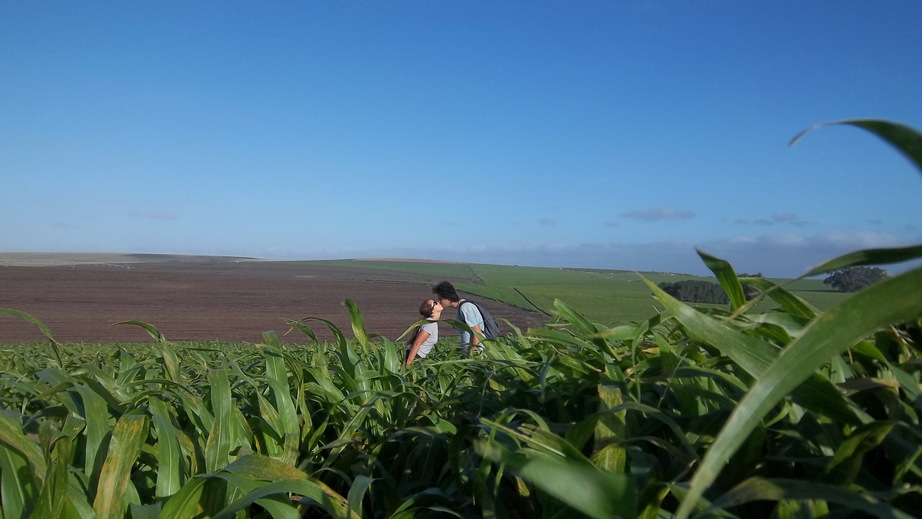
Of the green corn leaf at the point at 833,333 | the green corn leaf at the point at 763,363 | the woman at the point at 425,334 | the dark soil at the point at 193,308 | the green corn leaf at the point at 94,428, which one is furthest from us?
the dark soil at the point at 193,308

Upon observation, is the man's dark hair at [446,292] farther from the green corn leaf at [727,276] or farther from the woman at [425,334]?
the green corn leaf at [727,276]

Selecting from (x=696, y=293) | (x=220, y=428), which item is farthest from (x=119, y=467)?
(x=696, y=293)

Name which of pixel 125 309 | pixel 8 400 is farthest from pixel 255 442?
pixel 125 309

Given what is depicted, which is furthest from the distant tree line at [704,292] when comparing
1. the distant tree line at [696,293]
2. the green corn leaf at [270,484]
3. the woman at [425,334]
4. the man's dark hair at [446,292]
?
the man's dark hair at [446,292]

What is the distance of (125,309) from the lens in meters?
35.5

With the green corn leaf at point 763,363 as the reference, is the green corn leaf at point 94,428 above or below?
below

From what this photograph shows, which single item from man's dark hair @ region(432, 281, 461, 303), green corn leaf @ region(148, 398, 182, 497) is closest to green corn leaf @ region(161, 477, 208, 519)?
green corn leaf @ region(148, 398, 182, 497)

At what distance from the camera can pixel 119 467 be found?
1.12 metres

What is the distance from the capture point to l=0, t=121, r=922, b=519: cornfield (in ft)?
1.92

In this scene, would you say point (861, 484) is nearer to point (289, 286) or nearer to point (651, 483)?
point (651, 483)

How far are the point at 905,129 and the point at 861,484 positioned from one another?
0.45 m

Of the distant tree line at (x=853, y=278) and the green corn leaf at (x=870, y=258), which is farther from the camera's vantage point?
the distant tree line at (x=853, y=278)

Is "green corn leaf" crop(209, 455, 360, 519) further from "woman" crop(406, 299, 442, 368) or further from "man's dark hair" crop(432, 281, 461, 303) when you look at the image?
"man's dark hair" crop(432, 281, 461, 303)

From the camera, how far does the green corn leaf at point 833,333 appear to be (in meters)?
0.53
